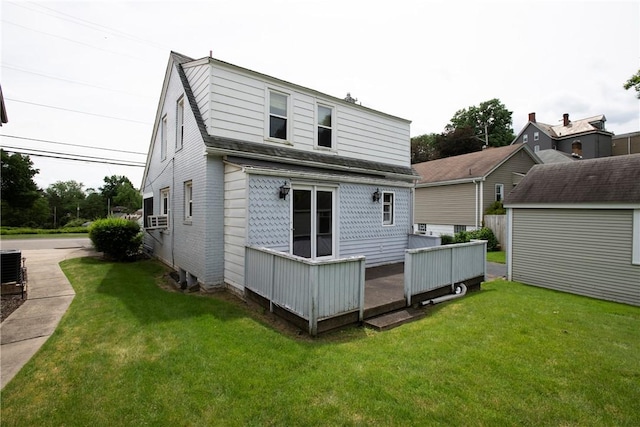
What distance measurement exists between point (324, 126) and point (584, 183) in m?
8.79

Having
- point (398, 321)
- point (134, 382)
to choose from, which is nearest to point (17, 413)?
point (134, 382)

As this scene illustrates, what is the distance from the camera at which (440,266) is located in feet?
22.3

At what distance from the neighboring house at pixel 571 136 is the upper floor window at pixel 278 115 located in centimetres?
3993

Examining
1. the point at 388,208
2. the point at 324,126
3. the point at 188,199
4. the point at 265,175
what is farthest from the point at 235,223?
the point at 388,208

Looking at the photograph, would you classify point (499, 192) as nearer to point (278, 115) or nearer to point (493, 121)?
point (278, 115)

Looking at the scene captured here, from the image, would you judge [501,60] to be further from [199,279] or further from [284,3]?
[199,279]

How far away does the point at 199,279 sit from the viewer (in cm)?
771

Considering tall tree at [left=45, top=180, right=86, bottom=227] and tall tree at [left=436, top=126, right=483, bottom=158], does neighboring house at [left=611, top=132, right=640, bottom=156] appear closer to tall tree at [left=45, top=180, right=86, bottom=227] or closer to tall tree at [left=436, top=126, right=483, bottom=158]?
tall tree at [left=436, top=126, right=483, bottom=158]

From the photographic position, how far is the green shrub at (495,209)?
1762cm

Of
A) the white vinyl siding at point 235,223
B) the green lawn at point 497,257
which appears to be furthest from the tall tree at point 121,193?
the green lawn at point 497,257

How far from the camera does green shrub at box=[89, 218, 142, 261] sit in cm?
1194

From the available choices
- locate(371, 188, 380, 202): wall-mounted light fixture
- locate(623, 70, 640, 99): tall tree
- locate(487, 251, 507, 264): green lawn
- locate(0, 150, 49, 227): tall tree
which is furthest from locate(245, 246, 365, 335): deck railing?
locate(0, 150, 49, 227): tall tree

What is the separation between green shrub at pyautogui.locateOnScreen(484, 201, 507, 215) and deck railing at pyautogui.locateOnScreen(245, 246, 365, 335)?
16326mm

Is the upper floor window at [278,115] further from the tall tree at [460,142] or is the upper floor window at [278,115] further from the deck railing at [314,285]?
the tall tree at [460,142]
